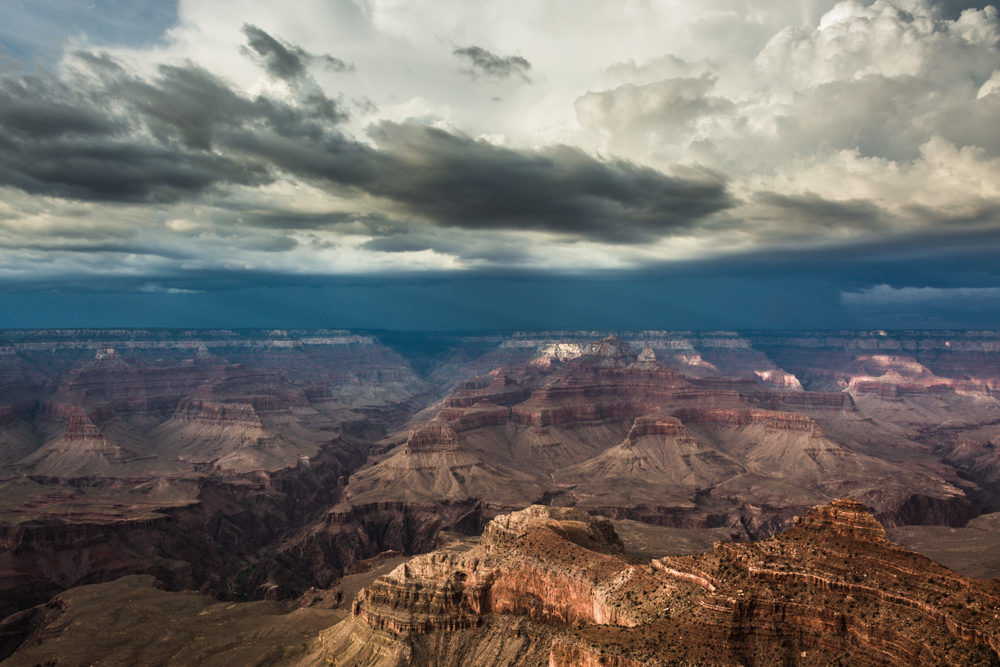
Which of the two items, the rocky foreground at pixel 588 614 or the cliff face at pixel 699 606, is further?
the rocky foreground at pixel 588 614

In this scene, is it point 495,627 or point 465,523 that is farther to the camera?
point 465,523

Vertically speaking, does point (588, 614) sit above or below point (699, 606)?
below

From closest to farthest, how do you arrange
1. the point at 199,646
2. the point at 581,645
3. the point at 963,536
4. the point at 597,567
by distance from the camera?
1. the point at 581,645
2. the point at 597,567
3. the point at 199,646
4. the point at 963,536

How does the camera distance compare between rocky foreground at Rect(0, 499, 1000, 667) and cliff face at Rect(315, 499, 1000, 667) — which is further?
rocky foreground at Rect(0, 499, 1000, 667)

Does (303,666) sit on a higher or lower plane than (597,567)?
lower

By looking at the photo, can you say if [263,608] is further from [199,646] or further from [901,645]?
[901,645]

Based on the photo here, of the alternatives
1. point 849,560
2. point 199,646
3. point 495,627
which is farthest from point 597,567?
point 199,646

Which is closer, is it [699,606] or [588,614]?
[699,606]

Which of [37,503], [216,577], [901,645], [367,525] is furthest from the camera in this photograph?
[367,525]
